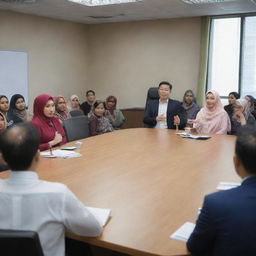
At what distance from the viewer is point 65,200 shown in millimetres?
1485

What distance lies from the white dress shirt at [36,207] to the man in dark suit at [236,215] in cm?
52

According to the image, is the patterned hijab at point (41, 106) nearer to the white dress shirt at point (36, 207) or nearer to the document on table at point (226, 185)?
the document on table at point (226, 185)

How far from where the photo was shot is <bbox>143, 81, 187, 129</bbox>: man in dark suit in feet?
16.5

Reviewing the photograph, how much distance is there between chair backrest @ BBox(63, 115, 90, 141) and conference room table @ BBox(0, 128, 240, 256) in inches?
15.0

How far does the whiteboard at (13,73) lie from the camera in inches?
263

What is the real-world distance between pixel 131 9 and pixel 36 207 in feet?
18.7

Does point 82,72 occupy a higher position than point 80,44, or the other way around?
point 80,44

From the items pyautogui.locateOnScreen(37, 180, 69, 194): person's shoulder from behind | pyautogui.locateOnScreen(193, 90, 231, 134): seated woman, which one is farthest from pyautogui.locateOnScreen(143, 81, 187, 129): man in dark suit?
pyautogui.locateOnScreen(37, 180, 69, 194): person's shoulder from behind

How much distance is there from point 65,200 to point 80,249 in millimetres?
659

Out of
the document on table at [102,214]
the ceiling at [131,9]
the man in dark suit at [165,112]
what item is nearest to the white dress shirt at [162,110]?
the man in dark suit at [165,112]

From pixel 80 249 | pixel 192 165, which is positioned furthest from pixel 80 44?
pixel 80 249

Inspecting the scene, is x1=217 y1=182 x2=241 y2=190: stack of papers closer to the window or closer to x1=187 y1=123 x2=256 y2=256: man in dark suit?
x1=187 y1=123 x2=256 y2=256: man in dark suit

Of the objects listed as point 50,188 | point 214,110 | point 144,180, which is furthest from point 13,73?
point 50,188

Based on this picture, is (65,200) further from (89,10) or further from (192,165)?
(89,10)
